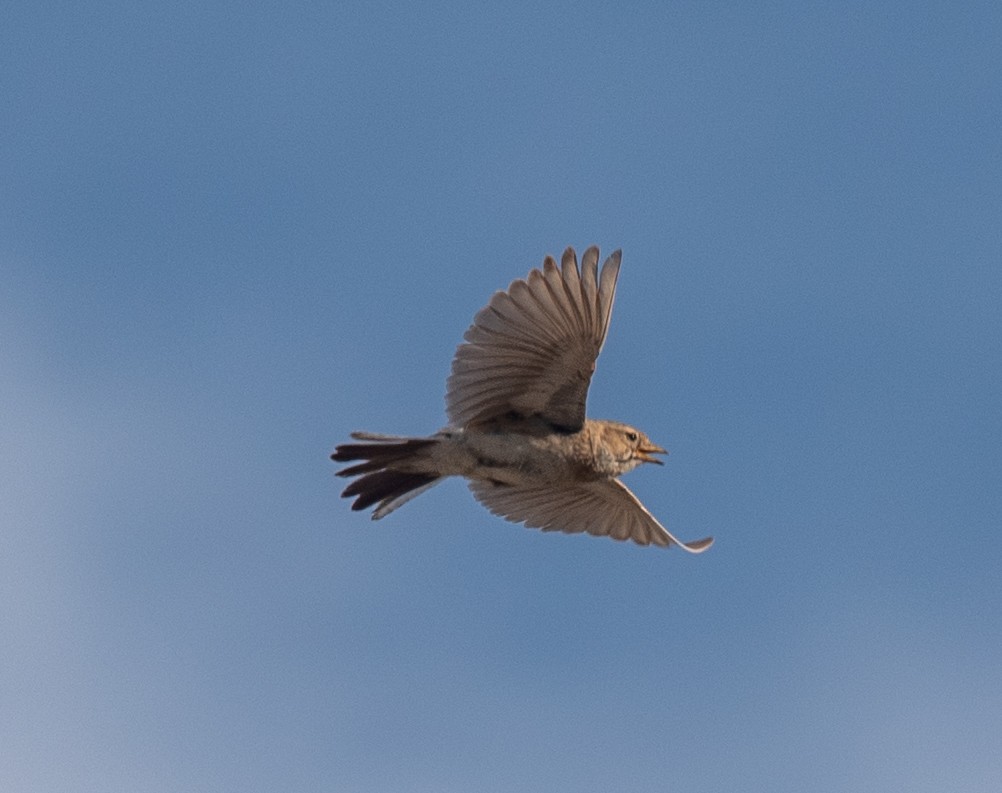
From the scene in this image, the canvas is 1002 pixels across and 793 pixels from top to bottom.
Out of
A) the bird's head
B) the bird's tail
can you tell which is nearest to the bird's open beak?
the bird's head

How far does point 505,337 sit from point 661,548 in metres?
2.90

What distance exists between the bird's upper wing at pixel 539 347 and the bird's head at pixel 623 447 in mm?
366

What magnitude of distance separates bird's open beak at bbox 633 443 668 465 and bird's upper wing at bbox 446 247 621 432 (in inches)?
32.3

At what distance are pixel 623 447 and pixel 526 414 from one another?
3.22 feet

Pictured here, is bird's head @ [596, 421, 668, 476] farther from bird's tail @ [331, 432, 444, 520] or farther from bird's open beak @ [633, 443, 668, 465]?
bird's tail @ [331, 432, 444, 520]

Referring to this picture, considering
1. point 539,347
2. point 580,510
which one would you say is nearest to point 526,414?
point 539,347

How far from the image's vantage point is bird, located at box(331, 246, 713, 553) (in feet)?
45.7

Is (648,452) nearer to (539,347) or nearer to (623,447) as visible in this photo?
(623,447)

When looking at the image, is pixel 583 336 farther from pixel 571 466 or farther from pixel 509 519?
pixel 509 519

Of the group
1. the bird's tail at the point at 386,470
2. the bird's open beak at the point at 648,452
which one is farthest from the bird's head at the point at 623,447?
the bird's tail at the point at 386,470

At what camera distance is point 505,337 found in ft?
46.1

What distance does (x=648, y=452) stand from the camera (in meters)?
15.3

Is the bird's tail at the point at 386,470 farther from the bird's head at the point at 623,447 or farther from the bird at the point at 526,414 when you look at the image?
the bird's head at the point at 623,447

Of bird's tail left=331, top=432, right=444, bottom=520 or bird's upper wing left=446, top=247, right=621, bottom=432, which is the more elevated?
bird's upper wing left=446, top=247, right=621, bottom=432
